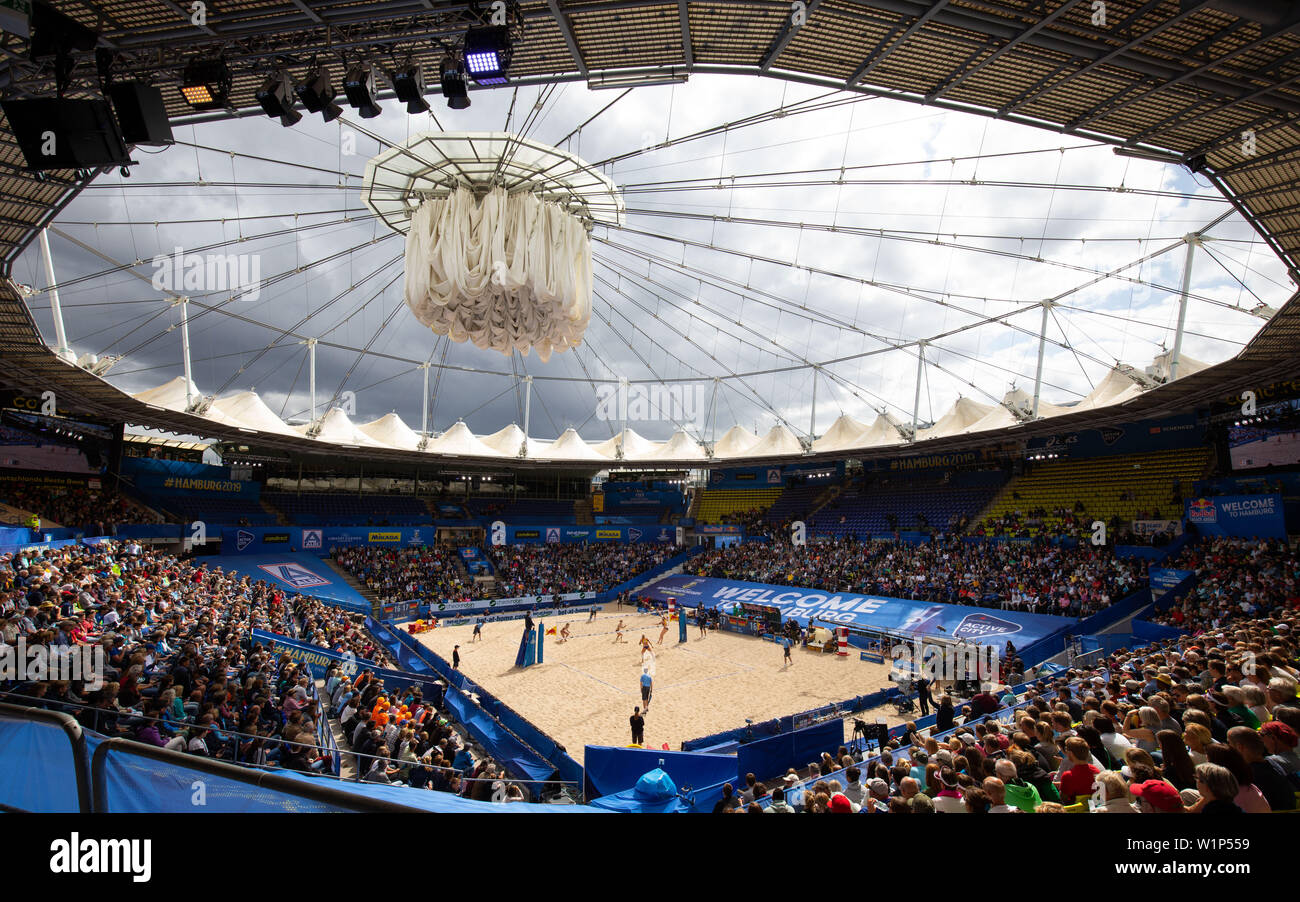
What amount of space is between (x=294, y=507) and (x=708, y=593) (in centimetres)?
3288

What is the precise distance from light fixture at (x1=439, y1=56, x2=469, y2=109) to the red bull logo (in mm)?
33316

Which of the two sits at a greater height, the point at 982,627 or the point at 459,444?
the point at 459,444

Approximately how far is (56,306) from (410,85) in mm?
18964

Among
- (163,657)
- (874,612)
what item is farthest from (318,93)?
(874,612)

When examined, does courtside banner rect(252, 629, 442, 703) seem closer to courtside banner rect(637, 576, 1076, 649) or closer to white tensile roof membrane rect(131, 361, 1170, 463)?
white tensile roof membrane rect(131, 361, 1170, 463)

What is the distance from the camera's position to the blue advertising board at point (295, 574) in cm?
3731

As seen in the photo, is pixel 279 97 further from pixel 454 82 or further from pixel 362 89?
pixel 454 82

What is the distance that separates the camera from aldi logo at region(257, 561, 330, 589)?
3828 centimetres

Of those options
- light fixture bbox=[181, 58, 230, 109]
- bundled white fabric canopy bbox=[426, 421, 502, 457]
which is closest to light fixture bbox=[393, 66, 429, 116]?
light fixture bbox=[181, 58, 230, 109]

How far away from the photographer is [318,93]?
9.71 metres

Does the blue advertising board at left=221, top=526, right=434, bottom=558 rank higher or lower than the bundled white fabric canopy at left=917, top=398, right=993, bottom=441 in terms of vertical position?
lower

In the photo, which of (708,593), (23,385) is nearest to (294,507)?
(23,385)
